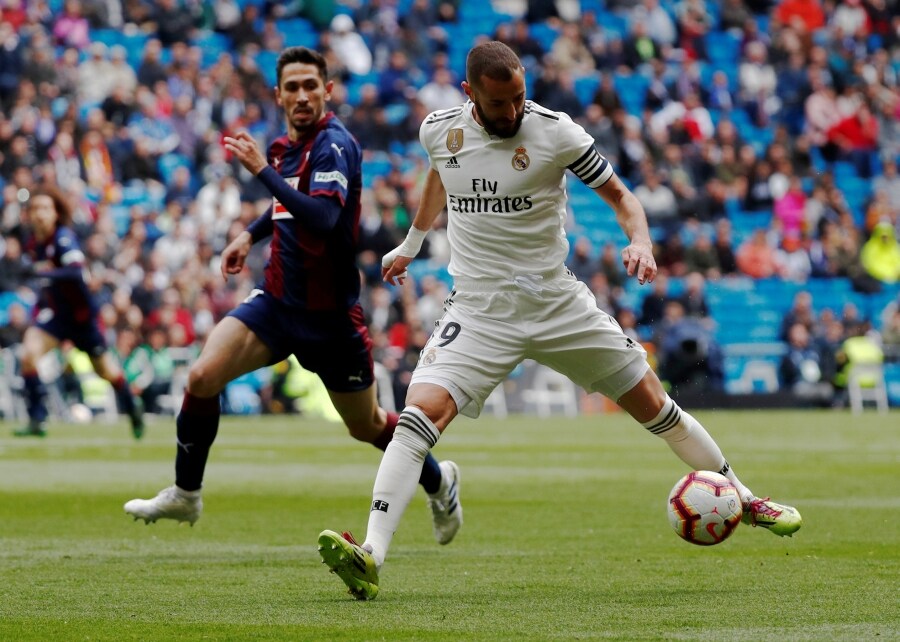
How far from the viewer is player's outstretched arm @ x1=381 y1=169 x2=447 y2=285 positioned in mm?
7773

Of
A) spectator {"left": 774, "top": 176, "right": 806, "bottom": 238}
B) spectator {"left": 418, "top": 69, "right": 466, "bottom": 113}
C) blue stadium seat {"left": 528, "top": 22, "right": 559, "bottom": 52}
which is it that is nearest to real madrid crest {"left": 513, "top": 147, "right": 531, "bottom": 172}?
spectator {"left": 418, "top": 69, "right": 466, "bottom": 113}

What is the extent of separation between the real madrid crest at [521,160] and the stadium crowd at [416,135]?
17.1 m

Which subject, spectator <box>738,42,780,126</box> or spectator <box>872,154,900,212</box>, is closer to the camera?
spectator <box>872,154,900,212</box>

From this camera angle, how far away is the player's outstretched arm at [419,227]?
25.5 feet

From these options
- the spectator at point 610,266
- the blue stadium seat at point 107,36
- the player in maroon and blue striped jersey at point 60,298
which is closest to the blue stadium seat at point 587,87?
the spectator at point 610,266

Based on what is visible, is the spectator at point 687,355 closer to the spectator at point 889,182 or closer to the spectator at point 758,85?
the spectator at point 889,182

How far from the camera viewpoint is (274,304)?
8.90 metres

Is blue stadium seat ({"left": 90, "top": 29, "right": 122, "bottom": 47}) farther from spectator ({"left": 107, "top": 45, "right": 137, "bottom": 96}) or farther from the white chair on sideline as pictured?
the white chair on sideline

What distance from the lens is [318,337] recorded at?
8.91 metres

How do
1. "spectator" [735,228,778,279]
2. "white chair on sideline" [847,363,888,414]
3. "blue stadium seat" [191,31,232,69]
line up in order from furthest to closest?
"spectator" [735,228,778,279], "blue stadium seat" [191,31,232,69], "white chair on sideline" [847,363,888,414]

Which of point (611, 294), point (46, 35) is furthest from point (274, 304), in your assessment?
point (46, 35)

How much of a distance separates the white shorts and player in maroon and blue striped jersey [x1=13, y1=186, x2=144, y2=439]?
10.2 meters

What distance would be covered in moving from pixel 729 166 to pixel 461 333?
80.7ft

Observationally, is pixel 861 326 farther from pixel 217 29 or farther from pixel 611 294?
pixel 217 29
